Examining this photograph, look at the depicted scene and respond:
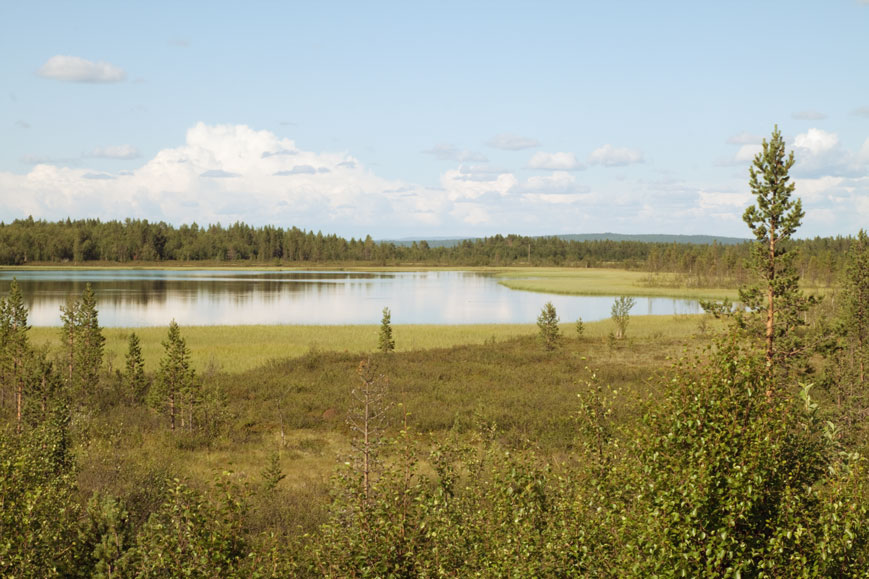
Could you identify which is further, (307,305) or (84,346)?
(307,305)

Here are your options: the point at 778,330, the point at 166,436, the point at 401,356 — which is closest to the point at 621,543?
the point at 778,330

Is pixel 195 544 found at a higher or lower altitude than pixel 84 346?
higher

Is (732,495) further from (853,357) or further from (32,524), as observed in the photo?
(853,357)

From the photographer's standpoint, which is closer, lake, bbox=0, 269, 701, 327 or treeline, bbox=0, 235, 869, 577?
treeline, bbox=0, 235, 869, 577

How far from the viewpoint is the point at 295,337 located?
5066 centimetres

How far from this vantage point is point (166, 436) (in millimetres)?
21266

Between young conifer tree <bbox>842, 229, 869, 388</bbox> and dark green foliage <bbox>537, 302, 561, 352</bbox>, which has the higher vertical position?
young conifer tree <bbox>842, 229, 869, 388</bbox>

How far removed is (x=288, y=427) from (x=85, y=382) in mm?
9054

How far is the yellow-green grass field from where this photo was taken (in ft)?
134

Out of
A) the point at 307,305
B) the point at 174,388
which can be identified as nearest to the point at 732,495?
the point at 174,388

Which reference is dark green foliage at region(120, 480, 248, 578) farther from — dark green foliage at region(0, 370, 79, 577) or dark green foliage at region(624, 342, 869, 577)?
dark green foliage at region(624, 342, 869, 577)

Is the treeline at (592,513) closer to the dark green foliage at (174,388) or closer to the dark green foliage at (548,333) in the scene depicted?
the dark green foliage at (174,388)

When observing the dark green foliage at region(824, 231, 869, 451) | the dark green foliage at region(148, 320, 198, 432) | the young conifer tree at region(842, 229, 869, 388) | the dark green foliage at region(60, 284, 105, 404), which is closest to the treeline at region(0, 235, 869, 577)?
the dark green foliage at region(824, 231, 869, 451)

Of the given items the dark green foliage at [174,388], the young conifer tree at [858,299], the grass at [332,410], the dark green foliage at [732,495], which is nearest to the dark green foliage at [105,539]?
the grass at [332,410]
